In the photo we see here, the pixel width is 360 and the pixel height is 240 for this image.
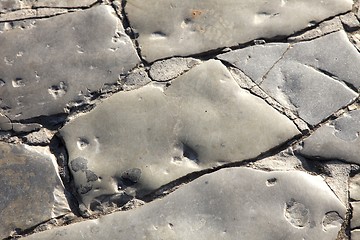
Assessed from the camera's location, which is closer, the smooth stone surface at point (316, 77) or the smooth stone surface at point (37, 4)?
the smooth stone surface at point (316, 77)

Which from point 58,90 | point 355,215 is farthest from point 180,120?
point 355,215

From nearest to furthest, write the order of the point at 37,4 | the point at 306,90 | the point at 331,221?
1. the point at 331,221
2. the point at 306,90
3. the point at 37,4

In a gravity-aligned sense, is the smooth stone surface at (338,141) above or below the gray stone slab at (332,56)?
below

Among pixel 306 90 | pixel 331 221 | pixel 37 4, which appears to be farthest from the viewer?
pixel 37 4

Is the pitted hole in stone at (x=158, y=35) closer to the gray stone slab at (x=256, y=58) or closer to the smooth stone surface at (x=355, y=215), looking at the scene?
the gray stone slab at (x=256, y=58)

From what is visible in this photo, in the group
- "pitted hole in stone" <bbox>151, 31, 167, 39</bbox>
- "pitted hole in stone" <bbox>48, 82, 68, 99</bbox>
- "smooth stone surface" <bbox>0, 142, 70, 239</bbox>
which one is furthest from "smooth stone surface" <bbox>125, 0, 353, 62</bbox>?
"smooth stone surface" <bbox>0, 142, 70, 239</bbox>

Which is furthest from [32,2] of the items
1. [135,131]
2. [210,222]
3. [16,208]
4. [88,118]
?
[210,222]

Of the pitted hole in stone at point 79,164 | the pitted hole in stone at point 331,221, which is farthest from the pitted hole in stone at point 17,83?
the pitted hole in stone at point 331,221

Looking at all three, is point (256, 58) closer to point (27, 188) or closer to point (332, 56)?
point (332, 56)
